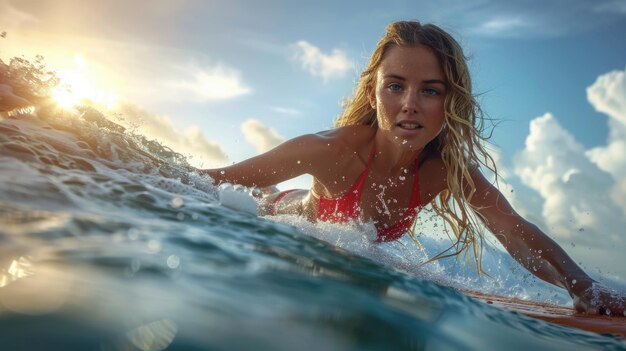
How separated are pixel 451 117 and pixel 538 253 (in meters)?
1.29

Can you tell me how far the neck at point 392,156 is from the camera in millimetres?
4469

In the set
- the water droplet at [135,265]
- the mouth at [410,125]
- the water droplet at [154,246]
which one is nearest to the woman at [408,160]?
the mouth at [410,125]

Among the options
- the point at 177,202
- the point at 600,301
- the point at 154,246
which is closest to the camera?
the point at 154,246

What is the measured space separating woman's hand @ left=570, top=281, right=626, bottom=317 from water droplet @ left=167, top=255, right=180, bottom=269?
257 cm

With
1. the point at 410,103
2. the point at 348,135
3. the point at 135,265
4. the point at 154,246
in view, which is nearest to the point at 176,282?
the point at 135,265

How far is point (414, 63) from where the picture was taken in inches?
159

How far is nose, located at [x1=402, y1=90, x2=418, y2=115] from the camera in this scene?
3.88 meters

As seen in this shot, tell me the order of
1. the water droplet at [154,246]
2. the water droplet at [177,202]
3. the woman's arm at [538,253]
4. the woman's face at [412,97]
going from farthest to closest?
the woman's face at [412,97] → the woman's arm at [538,253] → the water droplet at [177,202] → the water droplet at [154,246]

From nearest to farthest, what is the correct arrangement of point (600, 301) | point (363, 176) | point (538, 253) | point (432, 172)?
1. point (600, 301)
2. point (538, 253)
3. point (363, 176)
4. point (432, 172)

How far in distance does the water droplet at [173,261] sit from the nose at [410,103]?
9.19 ft

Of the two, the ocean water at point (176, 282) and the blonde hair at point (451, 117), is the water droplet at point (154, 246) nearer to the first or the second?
the ocean water at point (176, 282)

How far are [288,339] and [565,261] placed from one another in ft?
10.3

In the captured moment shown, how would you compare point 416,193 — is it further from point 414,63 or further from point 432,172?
point 414,63

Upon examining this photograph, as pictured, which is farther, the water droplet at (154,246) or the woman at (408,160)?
the woman at (408,160)
